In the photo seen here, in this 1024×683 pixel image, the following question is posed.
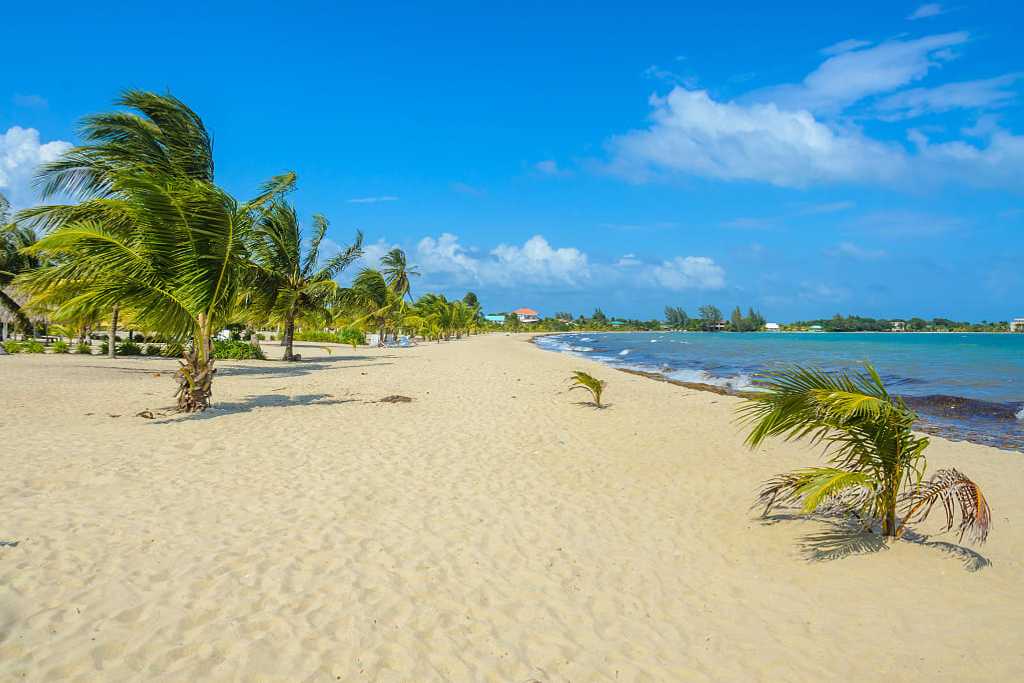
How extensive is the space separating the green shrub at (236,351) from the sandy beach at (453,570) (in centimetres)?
1433

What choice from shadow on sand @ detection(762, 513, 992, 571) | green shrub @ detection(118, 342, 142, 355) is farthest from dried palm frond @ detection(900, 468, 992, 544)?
green shrub @ detection(118, 342, 142, 355)

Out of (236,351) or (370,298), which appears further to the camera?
(370,298)

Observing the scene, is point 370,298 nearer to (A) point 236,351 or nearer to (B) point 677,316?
(A) point 236,351

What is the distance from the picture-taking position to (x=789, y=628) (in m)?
3.68

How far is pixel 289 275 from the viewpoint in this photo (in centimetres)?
2116

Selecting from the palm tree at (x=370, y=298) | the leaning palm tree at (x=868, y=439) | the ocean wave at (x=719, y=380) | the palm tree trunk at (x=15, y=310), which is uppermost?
the palm tree at (x=370, y=298)

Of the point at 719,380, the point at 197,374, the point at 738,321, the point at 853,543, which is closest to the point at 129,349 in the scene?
the point at 197,374

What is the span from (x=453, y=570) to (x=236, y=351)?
20416mm

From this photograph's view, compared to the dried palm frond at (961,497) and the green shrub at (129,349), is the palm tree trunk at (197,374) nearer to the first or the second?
the dried palm frond at (961,497)

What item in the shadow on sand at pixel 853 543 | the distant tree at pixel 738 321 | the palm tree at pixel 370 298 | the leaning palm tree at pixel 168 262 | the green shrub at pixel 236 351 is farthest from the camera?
the distant tree at pixel 738 321

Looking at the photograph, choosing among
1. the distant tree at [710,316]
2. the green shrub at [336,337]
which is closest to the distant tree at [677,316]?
the distant tree at [710,316]

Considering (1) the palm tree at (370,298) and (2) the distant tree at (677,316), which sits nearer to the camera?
(1) the palm tree at (370,298)

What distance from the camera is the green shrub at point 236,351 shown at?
21.6 metres

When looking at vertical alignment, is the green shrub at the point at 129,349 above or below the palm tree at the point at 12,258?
below
